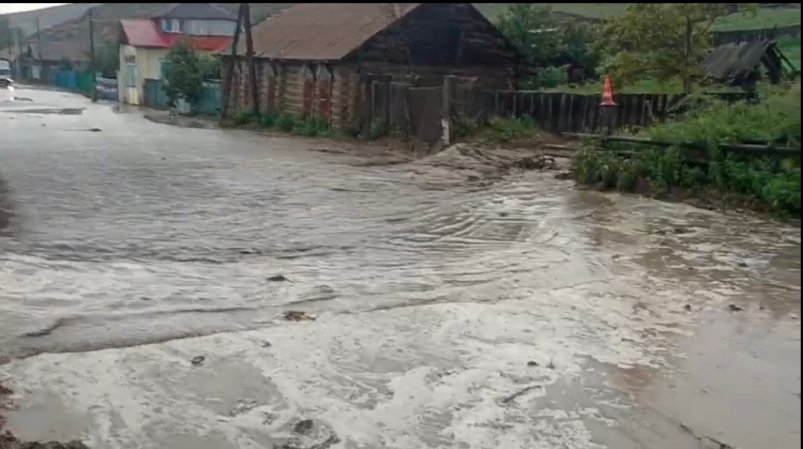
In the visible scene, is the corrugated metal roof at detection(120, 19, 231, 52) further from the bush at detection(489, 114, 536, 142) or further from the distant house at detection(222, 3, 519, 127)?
the bush at detection(489, 114, 536, 142)

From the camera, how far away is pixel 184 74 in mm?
37344

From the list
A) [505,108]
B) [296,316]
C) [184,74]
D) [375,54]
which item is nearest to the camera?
[296,316]

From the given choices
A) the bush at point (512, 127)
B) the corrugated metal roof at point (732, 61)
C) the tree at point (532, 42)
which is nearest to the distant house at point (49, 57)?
the tree at point (532, 42)

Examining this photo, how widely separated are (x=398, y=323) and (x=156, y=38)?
151ft

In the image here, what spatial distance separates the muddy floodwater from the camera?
17.4 ft

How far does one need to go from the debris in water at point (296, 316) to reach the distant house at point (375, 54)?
56.5 ft

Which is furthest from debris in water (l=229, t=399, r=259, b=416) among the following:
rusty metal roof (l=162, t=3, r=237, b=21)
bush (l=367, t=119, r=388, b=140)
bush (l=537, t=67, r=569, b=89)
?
rusty metal roof (l=162, t=3, r=237, b=21)

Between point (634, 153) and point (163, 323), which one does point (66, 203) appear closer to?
point (163, 323)

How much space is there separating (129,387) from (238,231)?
536 centimetres

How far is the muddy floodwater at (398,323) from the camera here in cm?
529

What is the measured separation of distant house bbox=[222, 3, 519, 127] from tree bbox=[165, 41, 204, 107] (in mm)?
8018

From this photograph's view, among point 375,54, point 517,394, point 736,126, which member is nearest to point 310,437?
point 517,394

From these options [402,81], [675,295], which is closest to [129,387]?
Answer: [675,295]

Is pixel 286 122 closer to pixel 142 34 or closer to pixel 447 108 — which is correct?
pixel 447 108
